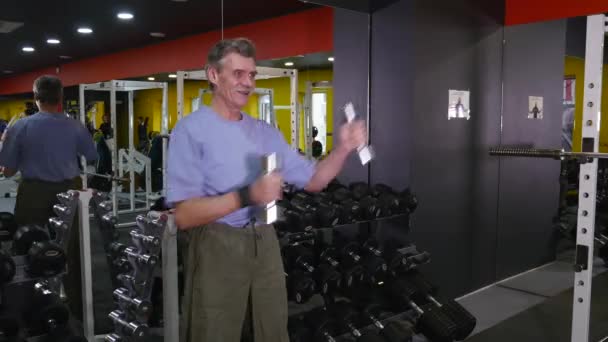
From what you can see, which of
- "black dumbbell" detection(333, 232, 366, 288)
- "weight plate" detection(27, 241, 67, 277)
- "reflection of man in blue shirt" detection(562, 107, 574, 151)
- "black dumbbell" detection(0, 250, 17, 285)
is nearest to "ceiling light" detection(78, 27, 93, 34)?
"weight plate" detection(27, 241, 67, 277)

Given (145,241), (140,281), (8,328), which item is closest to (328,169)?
(145,241)

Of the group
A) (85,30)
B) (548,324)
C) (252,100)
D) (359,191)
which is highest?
(85,30)

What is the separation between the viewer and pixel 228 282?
54.0 inches

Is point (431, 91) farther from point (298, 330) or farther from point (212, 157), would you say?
point (212, 157)

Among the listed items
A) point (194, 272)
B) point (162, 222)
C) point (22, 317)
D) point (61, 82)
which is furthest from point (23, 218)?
point (194, 272)

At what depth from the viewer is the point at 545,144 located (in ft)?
13.3

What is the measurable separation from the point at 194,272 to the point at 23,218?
4.00 ft

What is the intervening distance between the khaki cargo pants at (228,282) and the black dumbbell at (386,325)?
1074 millimetres

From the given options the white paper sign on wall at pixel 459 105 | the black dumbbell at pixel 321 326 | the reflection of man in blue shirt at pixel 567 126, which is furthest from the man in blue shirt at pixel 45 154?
the reflection of man in blue shirt at pixel 567 126

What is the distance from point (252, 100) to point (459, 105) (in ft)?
4.67

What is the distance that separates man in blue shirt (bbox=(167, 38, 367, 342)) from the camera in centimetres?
130

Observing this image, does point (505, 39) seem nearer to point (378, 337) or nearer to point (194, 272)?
point (378, 337)

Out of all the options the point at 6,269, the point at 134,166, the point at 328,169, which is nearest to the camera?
the point at 328,169

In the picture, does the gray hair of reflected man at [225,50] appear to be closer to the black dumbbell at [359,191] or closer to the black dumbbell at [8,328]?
the black dumbbell at [8,328]
